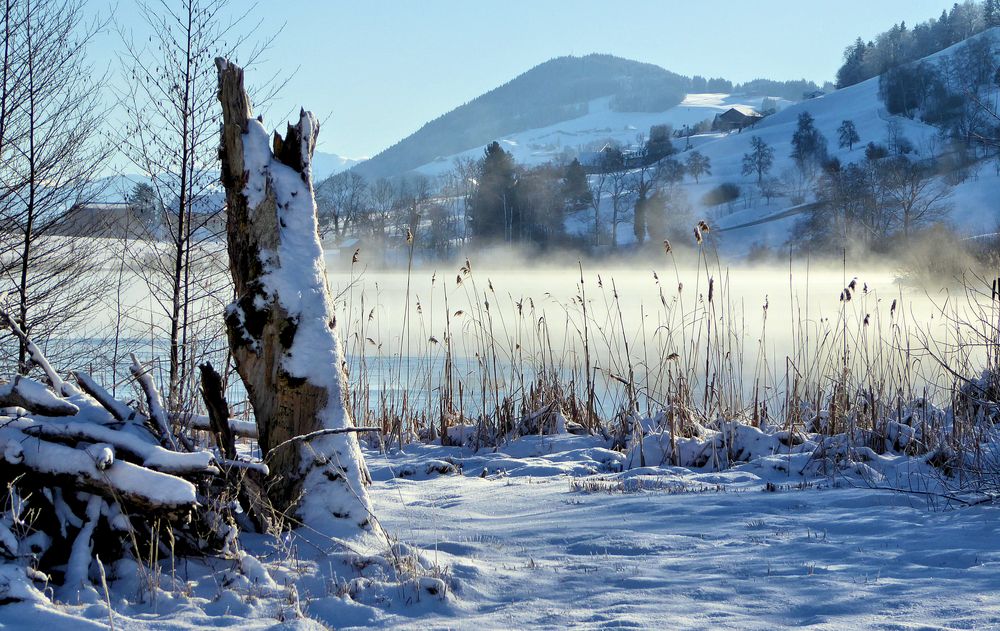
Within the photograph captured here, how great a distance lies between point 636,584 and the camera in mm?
2703

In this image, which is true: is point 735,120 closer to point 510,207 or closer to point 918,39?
point 918,39

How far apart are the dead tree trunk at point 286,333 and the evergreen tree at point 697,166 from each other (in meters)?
66.6

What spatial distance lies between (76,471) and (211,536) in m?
0.49

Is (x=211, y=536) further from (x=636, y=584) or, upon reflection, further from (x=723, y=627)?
(x=723, y=627)

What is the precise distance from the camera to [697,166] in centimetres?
6675

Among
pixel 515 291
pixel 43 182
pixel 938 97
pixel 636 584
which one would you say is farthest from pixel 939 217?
pixel 636 584

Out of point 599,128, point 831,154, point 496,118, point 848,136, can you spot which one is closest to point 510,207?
point 831,154

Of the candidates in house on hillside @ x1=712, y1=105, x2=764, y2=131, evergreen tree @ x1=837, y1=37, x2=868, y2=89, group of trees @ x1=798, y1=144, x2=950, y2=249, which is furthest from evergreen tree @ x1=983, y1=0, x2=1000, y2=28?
group of trees @ x1=798, y1=144, x2=950, y2=249

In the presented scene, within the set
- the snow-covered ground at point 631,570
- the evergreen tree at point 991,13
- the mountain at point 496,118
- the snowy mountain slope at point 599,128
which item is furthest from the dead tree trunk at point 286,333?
the mountain at point 496,118

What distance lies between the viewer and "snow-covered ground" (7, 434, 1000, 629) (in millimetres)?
2363

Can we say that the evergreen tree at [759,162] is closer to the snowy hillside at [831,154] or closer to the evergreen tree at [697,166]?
the snowy hillside at [831,154]

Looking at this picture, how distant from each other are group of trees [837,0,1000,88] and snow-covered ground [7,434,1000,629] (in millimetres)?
95000

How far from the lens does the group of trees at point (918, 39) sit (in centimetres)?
9125

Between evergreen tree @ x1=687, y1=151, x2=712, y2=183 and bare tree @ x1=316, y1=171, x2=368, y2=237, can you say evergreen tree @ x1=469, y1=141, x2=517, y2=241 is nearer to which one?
bare tree @ x1=316, y1=171, x2=368, y2=237
